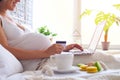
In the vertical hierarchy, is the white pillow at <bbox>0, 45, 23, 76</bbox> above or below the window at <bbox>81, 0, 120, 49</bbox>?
above

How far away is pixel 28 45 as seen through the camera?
1237 millimetres

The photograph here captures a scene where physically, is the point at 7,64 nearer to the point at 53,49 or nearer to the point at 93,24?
the point at 53,49

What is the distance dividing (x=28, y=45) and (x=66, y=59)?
1.01ft

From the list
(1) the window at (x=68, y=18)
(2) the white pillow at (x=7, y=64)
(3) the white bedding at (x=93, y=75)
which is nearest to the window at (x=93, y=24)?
(1) the window at (x=68, y=18)

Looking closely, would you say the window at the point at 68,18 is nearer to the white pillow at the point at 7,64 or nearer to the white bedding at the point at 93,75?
the white bedding at the point at 93,75

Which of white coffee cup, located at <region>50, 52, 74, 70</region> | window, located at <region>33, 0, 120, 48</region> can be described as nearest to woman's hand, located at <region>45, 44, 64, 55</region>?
white coffee cup, located at <region>50, 52, 74, 70</region>

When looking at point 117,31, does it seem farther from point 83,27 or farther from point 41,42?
point 41,42

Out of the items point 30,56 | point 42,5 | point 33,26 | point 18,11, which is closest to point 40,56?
point 30,56

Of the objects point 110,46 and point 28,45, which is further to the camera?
point 110,46

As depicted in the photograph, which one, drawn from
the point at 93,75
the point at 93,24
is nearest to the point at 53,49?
the point at 93,75

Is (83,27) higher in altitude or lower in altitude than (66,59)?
lower

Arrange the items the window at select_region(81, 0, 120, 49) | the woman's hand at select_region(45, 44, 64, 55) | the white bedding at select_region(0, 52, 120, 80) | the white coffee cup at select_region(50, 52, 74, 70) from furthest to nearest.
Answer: the window at select_region(81, 0, 120, 49) < the woman's hand at select_region(45, 44, 64, 55) < the white coffee cup at select_region(50, 52, 74, 70) < the white bedding at select_region(0, 52, 120, 80)

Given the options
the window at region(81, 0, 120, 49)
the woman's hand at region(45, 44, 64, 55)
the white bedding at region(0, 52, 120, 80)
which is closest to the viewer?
the white bedding at region(0, 52, 120, 80)

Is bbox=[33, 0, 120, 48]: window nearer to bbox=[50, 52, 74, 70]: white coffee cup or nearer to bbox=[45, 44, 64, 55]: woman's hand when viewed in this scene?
bbox=[45, 44, 64, 55]: woman's hand
